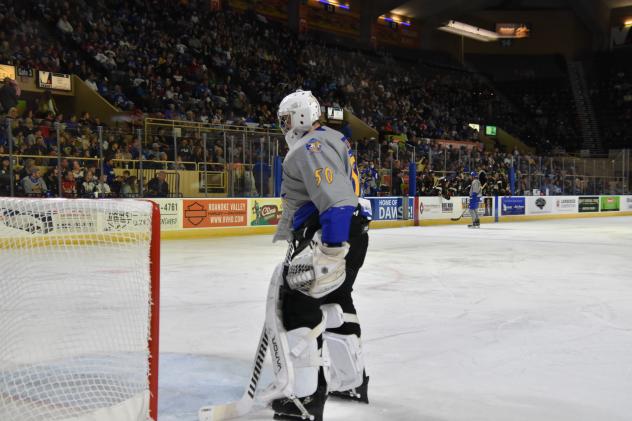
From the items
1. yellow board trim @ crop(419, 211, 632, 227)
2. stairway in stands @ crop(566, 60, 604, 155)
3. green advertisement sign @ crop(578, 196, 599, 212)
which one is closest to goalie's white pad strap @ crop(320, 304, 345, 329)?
yellow board trim @ crop(419, 211, 632, 227)

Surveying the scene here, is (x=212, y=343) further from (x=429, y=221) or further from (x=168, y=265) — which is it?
(x=429, y=221)

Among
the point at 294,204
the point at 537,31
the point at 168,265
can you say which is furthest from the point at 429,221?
the point at 537,31

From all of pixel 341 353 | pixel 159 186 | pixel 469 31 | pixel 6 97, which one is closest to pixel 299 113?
pixel 341 353

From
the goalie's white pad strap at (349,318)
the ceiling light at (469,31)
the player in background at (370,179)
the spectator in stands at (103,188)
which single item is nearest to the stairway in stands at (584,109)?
the ceiling light at (469,31)

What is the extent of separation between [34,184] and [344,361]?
9.25 meters

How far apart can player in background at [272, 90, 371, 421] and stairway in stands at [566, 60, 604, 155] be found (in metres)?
36.6

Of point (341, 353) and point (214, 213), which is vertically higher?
point (214, 213)

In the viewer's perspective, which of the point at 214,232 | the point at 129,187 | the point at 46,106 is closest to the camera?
the point at 129,187

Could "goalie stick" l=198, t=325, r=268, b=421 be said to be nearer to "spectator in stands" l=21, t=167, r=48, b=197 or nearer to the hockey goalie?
the hockey goalie

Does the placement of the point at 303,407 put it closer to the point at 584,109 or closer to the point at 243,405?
the point at 243,405

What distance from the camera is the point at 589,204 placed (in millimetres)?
24375

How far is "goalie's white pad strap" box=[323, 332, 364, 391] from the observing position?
324cm

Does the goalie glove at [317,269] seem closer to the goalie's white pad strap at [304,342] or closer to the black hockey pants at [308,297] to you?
the black hockey pants at [308,297]

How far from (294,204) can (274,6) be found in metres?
28.3
